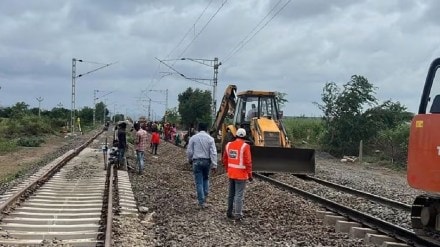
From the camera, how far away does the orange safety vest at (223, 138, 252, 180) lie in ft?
36.8

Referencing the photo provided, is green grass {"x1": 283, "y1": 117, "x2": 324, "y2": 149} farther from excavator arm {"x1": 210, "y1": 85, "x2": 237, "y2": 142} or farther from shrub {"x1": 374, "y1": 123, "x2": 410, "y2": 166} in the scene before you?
excavator arm {"x1": 210, "y1": 85, "x2": 237, "y2": 142}

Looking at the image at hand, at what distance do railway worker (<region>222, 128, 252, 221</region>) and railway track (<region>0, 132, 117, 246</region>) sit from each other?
7.89ft

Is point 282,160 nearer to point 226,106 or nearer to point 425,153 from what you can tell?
point 226,106

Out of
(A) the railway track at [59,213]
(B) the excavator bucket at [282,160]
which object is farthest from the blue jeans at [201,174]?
(B) the excavator bucket at [282,160]

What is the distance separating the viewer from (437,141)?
749 cm

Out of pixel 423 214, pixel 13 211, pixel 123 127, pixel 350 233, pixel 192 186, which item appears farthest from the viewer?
pixel 123 127

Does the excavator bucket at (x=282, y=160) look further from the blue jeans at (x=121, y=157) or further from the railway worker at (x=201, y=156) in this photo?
the railway worker at (x=201, y=156)

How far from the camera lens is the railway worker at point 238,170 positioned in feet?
36.8

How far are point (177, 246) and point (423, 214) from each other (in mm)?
3680

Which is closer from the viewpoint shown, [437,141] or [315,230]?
[437,141]

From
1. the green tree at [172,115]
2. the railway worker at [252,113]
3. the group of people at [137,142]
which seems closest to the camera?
the group of people at [137,142]

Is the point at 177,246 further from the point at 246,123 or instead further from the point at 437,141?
the point at 246,123

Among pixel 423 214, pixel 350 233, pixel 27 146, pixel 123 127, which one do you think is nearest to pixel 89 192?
pixel 123 127

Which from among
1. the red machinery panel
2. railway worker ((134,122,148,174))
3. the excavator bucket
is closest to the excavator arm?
the excavator bucket
